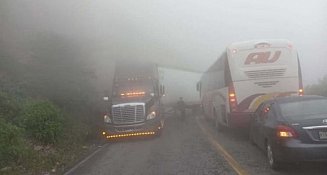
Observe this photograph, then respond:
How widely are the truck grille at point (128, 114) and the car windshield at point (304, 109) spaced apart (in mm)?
9641

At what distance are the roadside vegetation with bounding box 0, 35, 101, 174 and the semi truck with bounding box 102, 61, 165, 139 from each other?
4.08 ft

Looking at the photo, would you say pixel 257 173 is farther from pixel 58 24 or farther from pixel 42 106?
pixel 58 24

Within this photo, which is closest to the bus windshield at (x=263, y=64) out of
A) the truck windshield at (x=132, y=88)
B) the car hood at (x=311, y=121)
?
the truck windshield at (x=132, y=88)

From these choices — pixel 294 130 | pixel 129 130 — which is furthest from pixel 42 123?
pixel 294 130

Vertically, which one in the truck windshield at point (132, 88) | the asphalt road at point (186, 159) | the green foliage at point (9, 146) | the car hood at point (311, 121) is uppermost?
the truck windshield at point (132, 88)

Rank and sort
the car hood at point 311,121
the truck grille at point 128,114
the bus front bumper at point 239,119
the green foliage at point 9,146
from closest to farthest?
the car hood at point 311,121
the green foliage at point 9,146
the bus front bumper at point 239,119
the truck grille at point 128,114

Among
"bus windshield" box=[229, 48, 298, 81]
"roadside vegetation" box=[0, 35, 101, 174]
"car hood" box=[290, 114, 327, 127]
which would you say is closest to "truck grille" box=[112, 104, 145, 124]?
"roadside vegetation" box=[0, 35, 101, 174]

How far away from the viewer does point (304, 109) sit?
11.4 metres

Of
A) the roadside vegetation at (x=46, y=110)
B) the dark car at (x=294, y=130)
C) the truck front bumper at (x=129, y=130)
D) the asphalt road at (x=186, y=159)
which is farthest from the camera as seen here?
the truck front bumper at (x=129, y=130)

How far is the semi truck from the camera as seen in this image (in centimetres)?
2064

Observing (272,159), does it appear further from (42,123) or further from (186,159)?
(42,123)

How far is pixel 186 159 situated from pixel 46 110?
21.4ft

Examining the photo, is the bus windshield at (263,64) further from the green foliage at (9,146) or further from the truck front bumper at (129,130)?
Result: the green foliage at (9,146)

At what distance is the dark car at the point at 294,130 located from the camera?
9844 millimetres
